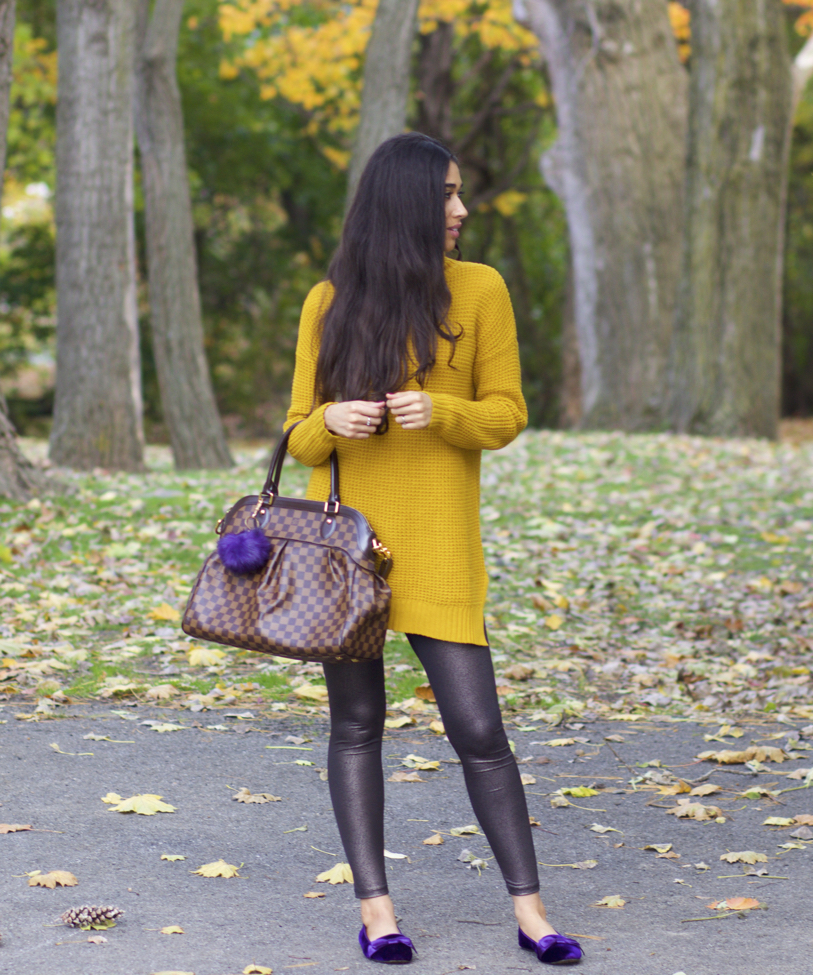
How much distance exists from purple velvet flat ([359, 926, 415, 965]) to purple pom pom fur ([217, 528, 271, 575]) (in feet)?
3.10

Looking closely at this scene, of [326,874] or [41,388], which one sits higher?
[41,388]

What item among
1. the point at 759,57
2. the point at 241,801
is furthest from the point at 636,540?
the point at 759,57

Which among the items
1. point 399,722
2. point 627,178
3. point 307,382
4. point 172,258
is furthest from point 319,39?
point 307,382

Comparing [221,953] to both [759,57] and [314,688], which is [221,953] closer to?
[314,688]

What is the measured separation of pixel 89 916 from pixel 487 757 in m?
1.07

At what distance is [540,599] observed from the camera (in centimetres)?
665

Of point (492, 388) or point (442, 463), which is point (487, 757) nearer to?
point (442, 463)

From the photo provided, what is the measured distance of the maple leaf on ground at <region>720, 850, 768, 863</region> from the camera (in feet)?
11.4

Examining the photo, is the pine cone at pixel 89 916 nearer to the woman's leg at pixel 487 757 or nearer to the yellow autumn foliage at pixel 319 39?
the woman's leg at pixel 487 757

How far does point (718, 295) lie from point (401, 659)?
9047mm

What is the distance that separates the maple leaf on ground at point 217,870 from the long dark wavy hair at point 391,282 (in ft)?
4.64

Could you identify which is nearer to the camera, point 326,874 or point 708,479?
point 326,874

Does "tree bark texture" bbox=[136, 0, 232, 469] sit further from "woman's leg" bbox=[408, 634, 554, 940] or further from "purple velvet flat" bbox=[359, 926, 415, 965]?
"purple velvet flat" bbox=[359, 926, 415, 965]

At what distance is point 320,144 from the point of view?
2328 centimetres
